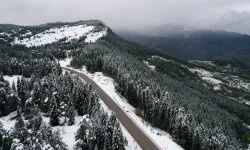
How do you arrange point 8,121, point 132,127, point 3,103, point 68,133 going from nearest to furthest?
point 68,133, point 132,127, point 8,121, point 3,103

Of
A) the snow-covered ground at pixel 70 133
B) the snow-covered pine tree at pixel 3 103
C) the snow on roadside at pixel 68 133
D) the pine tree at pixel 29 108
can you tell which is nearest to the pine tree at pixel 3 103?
the snow-covered pine tree at pixel 3 103

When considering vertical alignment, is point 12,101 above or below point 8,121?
above

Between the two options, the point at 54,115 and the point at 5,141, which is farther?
the point at 54,115

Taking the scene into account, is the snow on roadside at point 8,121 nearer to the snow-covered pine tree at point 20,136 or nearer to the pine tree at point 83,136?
the snow-covered pine tree at point 20,136

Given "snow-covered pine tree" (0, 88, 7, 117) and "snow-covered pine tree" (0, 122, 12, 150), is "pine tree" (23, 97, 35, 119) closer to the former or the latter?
"snow-covered pine tree" (0, 88, 7, 117)

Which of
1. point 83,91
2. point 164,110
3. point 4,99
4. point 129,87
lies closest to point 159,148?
point 164,110

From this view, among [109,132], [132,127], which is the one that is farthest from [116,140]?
[132,127]

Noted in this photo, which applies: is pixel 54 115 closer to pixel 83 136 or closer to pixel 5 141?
pixel 5 141

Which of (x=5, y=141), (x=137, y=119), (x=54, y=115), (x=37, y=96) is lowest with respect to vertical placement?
(x=137, y=119)

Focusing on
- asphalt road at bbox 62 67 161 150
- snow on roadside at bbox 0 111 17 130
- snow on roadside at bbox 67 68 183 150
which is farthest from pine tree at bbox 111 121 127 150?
snow on roadside at bbox 0 111 17 130
